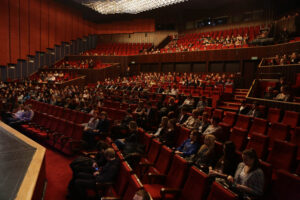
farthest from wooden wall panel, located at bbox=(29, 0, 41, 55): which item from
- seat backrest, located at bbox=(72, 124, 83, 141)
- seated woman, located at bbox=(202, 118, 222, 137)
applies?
seated woman, located at bbox=(202, 118, 222, 137)

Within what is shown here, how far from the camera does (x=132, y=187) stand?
131cm

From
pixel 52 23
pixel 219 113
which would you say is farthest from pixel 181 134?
pixel 52 23

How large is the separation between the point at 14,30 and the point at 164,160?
8.66 metres

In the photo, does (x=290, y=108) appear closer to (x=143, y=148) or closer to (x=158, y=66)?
(x=143, y=148)

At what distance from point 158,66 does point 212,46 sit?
7.97ft

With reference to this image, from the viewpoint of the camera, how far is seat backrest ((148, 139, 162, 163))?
2.02m

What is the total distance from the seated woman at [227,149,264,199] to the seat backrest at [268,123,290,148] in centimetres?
104

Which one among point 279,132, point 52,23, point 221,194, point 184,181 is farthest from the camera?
point 52,23

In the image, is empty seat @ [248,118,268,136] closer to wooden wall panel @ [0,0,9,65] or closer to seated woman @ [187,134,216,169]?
seated woman @ [187,134,216,169]

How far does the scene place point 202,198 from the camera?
128 cm

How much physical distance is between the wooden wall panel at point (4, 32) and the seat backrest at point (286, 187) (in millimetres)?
8999

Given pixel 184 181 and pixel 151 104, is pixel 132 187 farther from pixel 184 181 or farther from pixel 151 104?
pixel 151 104

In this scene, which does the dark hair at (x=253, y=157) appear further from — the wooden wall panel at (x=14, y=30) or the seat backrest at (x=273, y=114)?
the wooden wall panel at (x=14, y=30)

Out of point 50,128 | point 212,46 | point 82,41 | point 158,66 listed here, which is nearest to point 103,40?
point 82,41
